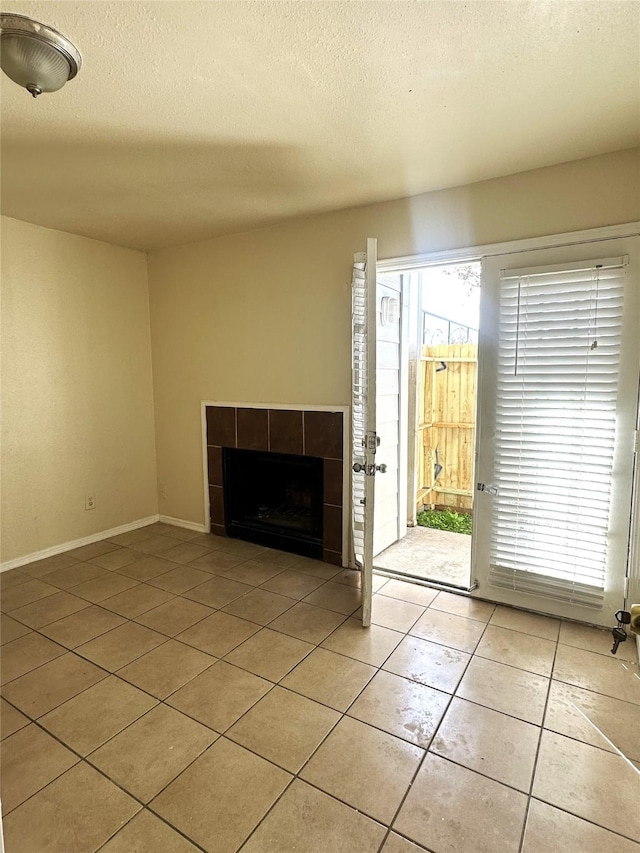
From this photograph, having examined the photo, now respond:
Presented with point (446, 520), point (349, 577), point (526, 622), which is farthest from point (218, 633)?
point (446, 520)

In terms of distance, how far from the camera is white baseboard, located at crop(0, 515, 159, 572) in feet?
11.1

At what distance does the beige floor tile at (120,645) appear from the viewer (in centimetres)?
228

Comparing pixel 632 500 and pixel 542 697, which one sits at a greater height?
pixel 632 500

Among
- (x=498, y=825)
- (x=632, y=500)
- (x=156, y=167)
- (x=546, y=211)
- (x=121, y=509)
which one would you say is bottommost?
(x=498, y=825)

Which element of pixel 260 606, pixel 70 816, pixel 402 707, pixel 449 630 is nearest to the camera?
pixel 70 816

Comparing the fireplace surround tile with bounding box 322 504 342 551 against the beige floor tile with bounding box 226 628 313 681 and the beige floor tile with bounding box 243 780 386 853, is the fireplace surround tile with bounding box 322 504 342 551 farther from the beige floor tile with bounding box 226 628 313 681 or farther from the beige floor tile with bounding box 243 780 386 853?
the beige floor tile with bounding box 243 780 386 853

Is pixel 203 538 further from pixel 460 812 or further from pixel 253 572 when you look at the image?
pixel 460 812

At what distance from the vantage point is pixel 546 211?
8.27 ft

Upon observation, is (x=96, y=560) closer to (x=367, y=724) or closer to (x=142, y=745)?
(x=142, y=745)

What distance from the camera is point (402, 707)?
1939mm

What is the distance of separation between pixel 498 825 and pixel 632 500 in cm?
169

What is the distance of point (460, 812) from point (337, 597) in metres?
1.50

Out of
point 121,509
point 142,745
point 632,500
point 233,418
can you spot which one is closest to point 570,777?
point 632,500

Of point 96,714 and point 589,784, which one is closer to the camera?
point 589,784
